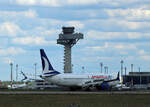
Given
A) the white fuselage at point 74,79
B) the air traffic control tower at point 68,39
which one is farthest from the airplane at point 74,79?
the air traffic control tower at point 68,39

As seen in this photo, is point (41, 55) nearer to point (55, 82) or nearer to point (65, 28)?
point (55, 82)

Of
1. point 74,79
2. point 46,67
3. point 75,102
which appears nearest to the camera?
point 75,102

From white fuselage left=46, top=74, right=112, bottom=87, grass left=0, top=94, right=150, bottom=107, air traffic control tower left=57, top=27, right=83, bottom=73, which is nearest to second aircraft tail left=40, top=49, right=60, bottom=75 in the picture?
white fuselage left=46, top=74, right=112, bottom=87

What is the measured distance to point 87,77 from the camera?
107688 millimetres

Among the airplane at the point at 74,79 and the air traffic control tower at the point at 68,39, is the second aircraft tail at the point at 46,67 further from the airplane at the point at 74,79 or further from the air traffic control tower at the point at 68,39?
the air traffic control tower at the point at 68,39

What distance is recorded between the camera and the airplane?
104938mm

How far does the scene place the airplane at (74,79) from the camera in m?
105

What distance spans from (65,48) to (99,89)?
221 feet

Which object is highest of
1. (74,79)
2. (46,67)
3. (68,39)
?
(68,39)

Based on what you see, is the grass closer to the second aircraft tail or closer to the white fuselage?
the second aircraft tail

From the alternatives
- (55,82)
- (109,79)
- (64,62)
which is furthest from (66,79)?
(64,62)

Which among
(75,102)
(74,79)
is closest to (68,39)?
(74,79)

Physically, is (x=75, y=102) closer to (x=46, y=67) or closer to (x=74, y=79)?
(x=46, y=67)

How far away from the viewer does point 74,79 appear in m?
107
